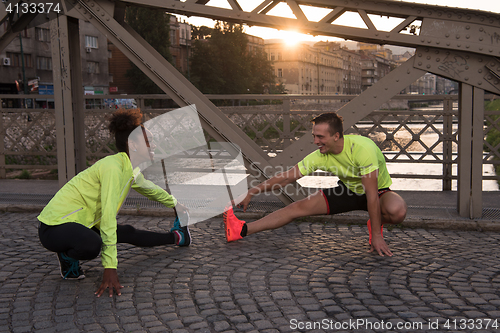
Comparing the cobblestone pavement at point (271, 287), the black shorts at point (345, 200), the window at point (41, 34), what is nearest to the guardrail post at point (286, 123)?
the cobblestone pavement at point (271, 287)

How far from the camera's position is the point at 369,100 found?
609cm

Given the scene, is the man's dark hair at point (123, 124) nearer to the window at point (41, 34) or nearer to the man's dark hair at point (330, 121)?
the man's dark hair at point (330, 121)

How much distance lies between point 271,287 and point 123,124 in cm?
176

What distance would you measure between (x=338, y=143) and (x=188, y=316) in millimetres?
2219

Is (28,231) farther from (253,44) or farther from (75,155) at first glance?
(253,44)

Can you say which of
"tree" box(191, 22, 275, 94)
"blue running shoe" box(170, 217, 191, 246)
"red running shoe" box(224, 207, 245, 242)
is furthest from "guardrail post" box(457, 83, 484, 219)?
"tree" box(191, 22, 275, 94)

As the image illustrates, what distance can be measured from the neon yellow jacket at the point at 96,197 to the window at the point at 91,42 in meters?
54.5

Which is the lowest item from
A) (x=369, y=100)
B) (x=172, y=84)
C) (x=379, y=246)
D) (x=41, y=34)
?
(x=379, y=246)

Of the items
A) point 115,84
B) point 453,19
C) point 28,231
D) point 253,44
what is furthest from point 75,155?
point 253,44

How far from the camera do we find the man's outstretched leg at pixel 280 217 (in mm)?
5082

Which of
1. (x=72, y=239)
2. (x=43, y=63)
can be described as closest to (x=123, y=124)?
(x=72, y=239)

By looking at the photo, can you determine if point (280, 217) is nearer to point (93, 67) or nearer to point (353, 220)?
point (353, 220)

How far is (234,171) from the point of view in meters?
9.84

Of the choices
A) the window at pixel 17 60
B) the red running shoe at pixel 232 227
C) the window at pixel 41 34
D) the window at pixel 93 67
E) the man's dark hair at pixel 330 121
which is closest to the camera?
the man's dark hair at pixel 330 121
